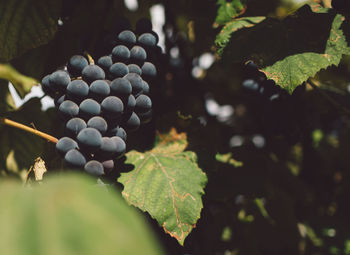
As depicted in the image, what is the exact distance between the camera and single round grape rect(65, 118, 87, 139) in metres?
1.00

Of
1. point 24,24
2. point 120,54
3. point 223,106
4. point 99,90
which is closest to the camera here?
point 99,90

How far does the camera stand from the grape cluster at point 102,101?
981 mm

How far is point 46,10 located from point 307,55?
106 centimetres

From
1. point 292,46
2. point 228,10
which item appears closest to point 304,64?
point 292,46

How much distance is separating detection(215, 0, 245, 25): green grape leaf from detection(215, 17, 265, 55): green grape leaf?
0.06m

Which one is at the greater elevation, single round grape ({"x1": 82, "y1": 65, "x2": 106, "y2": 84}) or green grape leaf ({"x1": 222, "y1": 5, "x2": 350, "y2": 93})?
single round grape ({"x1": 82, "y1": 65, "x2": 106, "y2": 84})

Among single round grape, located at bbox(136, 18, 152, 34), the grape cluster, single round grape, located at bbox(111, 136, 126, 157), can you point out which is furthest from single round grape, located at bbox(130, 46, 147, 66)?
single round grape, located at bbox(111, 136, 126, 157)

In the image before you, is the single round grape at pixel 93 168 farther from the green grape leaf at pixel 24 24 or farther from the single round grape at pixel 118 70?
the green grape leaf at pixel 24 24

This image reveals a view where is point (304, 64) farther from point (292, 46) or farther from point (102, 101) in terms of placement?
point (102, 101)

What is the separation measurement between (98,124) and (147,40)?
1.37 ft

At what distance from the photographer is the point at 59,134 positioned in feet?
4.22

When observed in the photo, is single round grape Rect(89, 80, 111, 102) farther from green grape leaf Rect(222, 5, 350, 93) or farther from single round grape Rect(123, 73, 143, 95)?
green grape leaf Rect(222, 5, 350, 93)

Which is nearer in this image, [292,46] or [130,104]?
[130,104]

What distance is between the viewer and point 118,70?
3.66 feet
